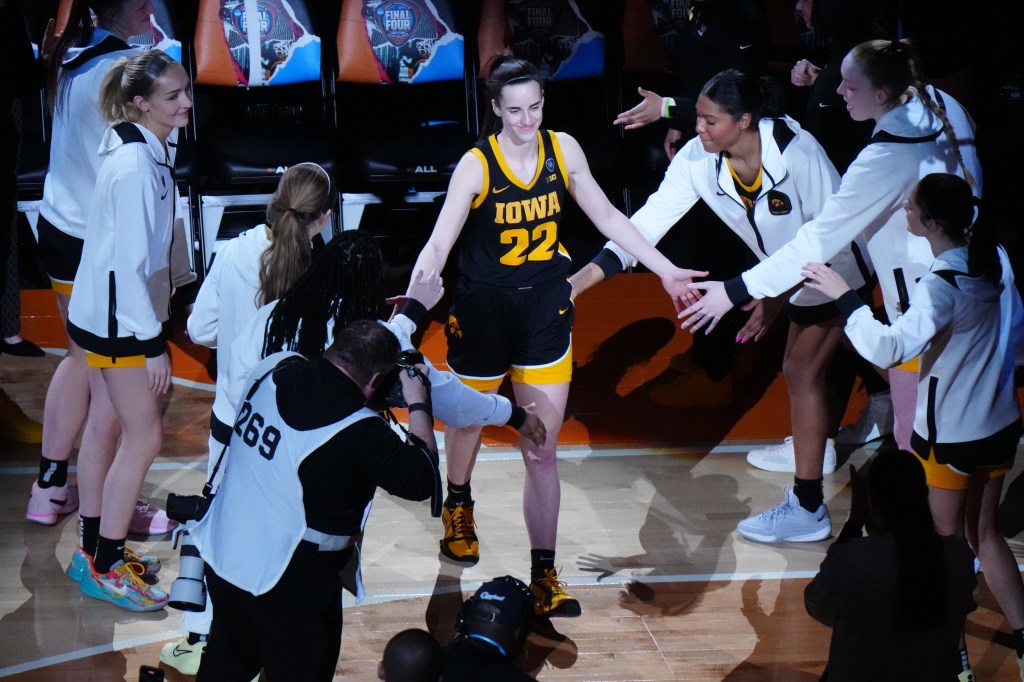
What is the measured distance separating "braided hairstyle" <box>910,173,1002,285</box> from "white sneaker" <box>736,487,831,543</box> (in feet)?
4.36

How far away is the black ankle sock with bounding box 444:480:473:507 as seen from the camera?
412cm

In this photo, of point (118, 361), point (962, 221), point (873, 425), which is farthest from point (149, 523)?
point (873, 425)

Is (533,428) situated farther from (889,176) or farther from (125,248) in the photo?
(889,176)

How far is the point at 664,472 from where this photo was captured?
4840 mm

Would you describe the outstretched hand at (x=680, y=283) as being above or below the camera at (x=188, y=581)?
above

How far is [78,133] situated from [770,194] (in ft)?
7.88

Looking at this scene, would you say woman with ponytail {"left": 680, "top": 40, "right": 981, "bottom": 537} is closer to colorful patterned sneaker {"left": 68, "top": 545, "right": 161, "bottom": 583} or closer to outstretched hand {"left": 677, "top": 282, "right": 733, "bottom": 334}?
outstretched hand {"left": 677, "top": 282, "right": 733, "bottom": 334}

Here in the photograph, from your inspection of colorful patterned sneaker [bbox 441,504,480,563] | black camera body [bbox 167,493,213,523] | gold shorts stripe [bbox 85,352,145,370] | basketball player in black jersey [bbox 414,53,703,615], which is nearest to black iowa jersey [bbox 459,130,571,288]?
basketball player in black jersey [bbox 414,53,703,615]

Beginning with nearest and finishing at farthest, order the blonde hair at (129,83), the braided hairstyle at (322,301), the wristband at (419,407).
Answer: the wristband at (419,407) → the braided hairstyle at (322,301) → the blonde hair at (129,83)

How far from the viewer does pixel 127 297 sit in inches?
136

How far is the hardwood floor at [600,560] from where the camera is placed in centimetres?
347

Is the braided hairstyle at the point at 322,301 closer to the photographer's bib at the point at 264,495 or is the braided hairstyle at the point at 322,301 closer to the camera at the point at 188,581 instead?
the photographer's bib at the point at 264,495

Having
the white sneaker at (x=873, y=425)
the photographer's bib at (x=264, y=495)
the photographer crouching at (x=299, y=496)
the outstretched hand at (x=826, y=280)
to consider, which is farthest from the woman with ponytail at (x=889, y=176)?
the photographer's bib at (x=264, y=495)

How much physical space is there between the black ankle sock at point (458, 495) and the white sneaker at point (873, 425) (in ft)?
6.37
